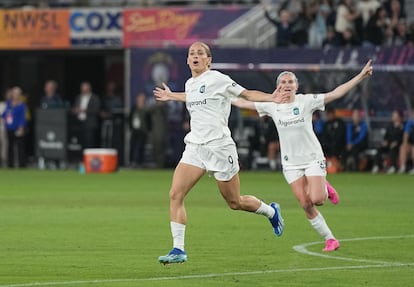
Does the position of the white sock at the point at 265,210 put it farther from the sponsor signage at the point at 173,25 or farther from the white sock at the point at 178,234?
the sponsor signage at the point at 173,25

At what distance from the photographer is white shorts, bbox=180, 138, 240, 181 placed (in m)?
14.8

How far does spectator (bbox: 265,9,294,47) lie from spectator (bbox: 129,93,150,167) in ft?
14.3

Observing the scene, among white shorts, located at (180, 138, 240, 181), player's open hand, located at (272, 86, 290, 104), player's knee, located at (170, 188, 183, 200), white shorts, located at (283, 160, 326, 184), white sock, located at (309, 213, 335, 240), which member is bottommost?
white sock, located at (309, 213, 335, 240)

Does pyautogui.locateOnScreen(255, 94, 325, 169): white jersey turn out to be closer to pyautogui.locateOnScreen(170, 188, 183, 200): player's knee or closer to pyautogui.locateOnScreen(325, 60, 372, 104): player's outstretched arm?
pyautogui.locateOnScreen(325, 60, 372, 104): player's outstretched arm

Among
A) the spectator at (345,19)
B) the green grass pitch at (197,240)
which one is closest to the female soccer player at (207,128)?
the green grass pitch at (197,240)

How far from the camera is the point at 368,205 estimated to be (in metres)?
24.9

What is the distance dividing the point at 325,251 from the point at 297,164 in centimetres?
125

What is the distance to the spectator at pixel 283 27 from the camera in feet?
125

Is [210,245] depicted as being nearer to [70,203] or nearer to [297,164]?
[297,164]

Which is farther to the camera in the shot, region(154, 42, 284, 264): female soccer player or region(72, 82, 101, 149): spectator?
region(72, 82, 101, 149): spectator

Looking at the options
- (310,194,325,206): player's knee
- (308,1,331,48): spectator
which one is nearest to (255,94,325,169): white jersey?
(310,194,325,206): player's knee

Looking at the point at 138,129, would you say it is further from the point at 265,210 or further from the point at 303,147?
the point at 265,210

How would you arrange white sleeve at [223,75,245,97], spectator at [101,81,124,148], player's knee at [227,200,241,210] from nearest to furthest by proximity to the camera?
white sleeve at [223,75,245,97], player's knee at [227,200,241,210], spectator at [101,81,124,148]

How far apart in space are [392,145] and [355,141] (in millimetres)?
1145
